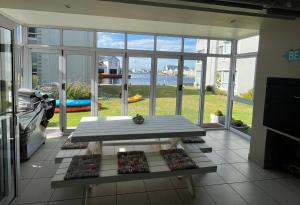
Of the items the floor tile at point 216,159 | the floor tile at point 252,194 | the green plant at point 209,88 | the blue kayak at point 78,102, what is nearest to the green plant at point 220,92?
the green plant at point 209,88

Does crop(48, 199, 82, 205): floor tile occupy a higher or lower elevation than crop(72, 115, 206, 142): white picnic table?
lower

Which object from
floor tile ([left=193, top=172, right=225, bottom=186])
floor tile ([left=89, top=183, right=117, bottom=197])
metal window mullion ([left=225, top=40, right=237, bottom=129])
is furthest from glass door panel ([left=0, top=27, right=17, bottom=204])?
metal window mullion ([left=225, top=40, right=237, bottom=129])

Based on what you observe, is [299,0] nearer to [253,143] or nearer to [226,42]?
[253,143]

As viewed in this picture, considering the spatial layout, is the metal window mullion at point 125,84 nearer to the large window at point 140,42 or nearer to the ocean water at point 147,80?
the ocean water at point 147,80

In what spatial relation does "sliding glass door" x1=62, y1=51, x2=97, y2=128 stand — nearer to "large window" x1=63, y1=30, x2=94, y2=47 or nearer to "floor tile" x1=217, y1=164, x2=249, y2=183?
"large window" x1=63, y1=30, x2=94, y2=47

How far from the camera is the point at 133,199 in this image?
8.54 ft

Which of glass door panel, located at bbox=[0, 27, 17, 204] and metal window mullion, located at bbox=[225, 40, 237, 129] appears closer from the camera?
glass door panel, located at bbox=[0, 27, 17, 204]

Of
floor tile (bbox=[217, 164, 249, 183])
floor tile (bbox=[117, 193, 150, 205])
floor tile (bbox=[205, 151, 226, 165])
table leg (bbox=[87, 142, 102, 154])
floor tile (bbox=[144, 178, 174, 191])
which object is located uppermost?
table leg (bbox=[87, 142, 102, 154])

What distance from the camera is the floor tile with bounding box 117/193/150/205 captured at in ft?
8.29

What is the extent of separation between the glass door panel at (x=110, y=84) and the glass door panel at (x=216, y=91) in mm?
2359

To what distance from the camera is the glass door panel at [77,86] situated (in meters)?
5.01

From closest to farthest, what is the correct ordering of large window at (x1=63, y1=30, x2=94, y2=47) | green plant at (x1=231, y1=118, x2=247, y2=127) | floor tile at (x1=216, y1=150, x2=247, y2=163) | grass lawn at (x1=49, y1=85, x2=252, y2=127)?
floor tile at (x1=216, y1=150, x2=247, y2=163), large window at (x1=63, y1=30, x2=94, y2=47), grass lawn at (x1=49, y1=85, x2=252, y2=127), green plant at (x1=231, y1=118, x2=247, y2=127)

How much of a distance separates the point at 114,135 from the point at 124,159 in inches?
12.3

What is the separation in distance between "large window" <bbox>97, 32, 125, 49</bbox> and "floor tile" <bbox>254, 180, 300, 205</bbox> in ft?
13.0
